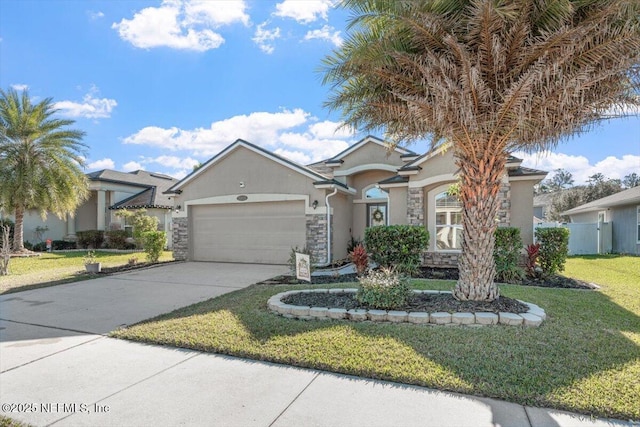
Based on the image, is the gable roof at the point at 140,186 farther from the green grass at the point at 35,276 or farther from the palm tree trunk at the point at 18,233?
the green grass at the point at 35,276

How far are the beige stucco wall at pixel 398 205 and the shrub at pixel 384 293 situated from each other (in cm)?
709

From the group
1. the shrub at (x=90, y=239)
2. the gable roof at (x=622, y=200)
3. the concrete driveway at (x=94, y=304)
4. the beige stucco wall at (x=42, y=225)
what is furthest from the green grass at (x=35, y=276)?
the gable roof at (x=622, y=200)

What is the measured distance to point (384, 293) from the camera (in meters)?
6.02

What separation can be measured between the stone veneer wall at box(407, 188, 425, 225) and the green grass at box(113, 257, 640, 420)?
18.4ft

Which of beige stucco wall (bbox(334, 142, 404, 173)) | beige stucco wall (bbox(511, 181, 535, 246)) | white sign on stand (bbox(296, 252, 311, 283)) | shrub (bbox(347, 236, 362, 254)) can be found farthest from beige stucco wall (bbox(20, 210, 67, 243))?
beige stucco wall (bbox(511, 181, 535, 246))

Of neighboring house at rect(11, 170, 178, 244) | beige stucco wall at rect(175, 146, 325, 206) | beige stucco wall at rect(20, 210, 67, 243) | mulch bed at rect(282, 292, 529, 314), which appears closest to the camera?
mulch bed at rect(282, 292, 529, 314)

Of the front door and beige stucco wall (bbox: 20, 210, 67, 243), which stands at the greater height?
the front door

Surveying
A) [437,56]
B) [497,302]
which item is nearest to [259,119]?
[437,56]

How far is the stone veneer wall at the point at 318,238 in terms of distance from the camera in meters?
13.5

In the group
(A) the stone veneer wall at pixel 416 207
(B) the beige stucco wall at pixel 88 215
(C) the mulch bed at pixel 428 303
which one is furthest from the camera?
(B) the beige stucco wall at pixel 88 215

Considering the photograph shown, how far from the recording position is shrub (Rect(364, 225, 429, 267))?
10352 millimetres

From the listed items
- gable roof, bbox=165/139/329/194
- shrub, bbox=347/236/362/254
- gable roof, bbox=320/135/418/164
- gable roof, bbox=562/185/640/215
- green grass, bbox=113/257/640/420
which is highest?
gable roof, bbox=320/135/418/164

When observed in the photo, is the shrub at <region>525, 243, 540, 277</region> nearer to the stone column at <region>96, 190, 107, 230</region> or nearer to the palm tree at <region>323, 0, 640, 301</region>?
the palm tree at <region>323, 0, 640, 301</region>

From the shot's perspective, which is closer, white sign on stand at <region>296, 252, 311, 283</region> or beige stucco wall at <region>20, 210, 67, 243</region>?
white sign on stand at <region>296, 252, 311, 283</region>
